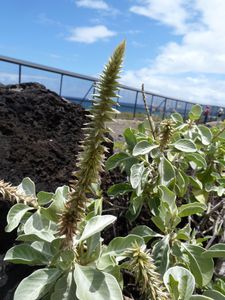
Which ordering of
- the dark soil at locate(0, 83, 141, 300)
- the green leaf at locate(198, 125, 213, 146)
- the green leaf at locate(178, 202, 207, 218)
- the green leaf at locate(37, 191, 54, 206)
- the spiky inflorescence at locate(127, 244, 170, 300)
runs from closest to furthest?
the spiky inflorescence at locate(127, 244, 170, 300) < the green leaf at locate(37, 191, 54, 206) < the green leaf at locate(178, 202, 207, 218) < the dark soil at locate(0, 83, 141, 300) < the green leaf at locate(198, 125, 213, 146)

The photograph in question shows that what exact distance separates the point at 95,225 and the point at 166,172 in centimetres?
79

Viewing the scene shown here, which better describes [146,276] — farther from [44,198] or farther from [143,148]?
[143,148]

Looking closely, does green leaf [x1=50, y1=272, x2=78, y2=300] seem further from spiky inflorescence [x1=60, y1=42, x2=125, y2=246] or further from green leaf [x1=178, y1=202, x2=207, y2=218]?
green leaf [x1=178, y1=202, x2=207, y2=218]

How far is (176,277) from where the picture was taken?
133cm

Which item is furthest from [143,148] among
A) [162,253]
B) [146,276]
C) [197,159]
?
[146,276]

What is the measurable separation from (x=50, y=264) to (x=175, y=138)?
1167 mm

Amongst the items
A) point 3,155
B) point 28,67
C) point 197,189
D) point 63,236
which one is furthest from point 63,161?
point 28,67

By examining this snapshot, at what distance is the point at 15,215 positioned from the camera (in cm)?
152

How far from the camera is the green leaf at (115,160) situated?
2.09 metres

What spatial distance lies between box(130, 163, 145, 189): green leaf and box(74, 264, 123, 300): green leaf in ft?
2.38

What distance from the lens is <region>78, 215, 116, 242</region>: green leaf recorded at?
1233 millimetres

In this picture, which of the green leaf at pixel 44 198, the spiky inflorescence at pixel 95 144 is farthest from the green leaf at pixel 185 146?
the spiky inflorescence at pixel 95 144

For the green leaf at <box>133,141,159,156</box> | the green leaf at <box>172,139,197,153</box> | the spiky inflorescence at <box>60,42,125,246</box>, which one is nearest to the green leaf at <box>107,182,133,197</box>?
the green leaf at <box>133,141,159,156</box>

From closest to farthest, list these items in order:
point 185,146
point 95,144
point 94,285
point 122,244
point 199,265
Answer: point 95,144, point 94,285, point 122,244, point 199,265, point 185,146
